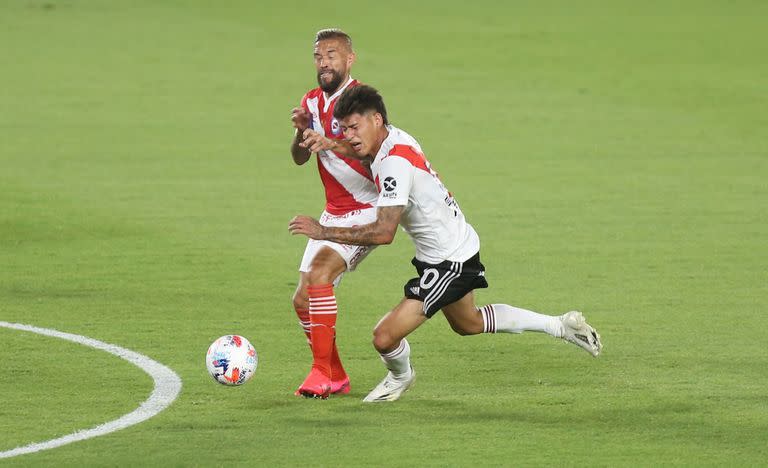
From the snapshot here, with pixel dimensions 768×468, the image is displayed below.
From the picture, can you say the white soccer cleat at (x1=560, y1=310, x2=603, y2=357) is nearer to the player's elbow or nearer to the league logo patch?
the player's elbow

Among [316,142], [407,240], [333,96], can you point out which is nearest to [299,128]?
[333,96]

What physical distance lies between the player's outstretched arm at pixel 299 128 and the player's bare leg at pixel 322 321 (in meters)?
0.62

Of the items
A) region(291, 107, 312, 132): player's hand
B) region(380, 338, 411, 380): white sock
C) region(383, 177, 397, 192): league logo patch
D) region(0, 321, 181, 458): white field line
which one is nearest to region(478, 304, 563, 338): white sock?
region(380, 338, 411, 380): white sock

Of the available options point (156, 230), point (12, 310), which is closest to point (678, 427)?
point (12, 310)

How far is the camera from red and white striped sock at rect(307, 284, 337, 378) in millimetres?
8688

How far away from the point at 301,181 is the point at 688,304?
6.39 metres

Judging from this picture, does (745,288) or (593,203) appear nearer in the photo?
(745,288)

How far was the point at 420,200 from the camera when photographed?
8422mm

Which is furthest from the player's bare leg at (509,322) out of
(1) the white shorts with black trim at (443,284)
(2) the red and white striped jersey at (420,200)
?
(2) the red and white striped jersey at (420,200)

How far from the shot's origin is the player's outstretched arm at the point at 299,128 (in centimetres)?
886

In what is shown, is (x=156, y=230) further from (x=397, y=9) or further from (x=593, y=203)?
(x=397, y=9)

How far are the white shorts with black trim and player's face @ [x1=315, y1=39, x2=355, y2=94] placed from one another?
1.27m

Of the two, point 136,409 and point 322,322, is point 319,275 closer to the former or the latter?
point 322,322

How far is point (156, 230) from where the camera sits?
1408 cm
